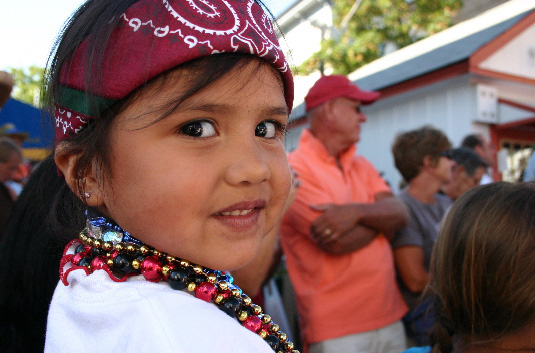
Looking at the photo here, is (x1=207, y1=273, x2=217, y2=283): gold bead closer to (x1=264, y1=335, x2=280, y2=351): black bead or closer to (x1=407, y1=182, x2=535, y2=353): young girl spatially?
(x1=264, y1=335, x2=280, y2=351): black bead

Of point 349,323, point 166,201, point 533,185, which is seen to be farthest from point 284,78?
point 349,323

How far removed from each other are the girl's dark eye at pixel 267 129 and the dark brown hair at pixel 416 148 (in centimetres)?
264

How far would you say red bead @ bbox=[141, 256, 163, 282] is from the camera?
862 millimetres

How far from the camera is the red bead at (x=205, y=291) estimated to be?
34.1 inches

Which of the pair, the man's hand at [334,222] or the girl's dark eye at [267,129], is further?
the man's hand at [334,222]

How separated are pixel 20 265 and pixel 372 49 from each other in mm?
15122

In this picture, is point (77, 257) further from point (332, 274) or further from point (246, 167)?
point (332, 274)

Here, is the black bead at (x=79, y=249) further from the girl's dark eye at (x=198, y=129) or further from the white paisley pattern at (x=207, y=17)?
the white paisley pattern at (x=207, y=17)

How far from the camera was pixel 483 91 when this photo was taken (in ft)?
23.7

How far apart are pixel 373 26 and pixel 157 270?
615 inches

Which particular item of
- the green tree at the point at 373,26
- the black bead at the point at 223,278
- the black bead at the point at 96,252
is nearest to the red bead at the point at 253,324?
the black bead at the point at 223,278

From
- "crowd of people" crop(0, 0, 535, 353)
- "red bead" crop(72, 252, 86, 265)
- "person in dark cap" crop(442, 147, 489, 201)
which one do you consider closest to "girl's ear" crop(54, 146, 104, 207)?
"crowd of people" crop(0, 0, 535, 353)

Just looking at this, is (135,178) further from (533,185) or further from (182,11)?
(533,185)

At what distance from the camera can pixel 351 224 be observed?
8.27 feet
